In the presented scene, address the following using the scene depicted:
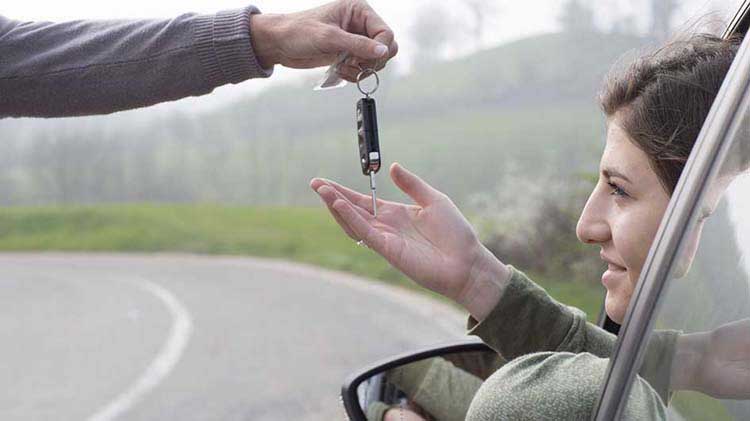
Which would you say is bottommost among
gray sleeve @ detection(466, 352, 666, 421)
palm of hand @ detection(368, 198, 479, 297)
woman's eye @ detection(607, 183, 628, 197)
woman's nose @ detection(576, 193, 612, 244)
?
gray sleeve @ detection(466, 352, 666, 421)

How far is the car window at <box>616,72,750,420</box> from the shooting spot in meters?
1.04

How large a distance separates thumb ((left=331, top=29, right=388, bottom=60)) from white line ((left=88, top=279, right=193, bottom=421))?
5863mm

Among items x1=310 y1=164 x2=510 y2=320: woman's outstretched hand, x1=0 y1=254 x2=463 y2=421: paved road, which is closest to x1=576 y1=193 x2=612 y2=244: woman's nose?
x1=310 y1=164 x2=510 y2=320: woman's outstretched hand

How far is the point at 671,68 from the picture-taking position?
136 centimetres

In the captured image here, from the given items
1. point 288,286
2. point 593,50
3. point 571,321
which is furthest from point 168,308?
point 571,321

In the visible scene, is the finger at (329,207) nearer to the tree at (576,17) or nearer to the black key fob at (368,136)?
the black key fob at (368,136)

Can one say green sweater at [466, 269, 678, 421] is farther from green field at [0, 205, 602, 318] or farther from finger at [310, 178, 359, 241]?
green field at [0, 205, 602, 318]

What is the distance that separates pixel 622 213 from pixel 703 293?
0.25m

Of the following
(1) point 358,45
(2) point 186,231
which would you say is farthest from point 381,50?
(2) point 186,231

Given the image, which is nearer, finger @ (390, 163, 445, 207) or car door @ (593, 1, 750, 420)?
car door @ (593, 1, 750, 420)

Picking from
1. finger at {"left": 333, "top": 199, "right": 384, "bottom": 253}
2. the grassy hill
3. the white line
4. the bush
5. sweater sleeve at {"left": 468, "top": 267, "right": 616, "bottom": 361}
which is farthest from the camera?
the grassy hill

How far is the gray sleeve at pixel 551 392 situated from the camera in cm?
113

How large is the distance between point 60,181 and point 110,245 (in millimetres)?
3675

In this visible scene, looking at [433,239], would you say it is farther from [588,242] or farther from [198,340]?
[198,340]
